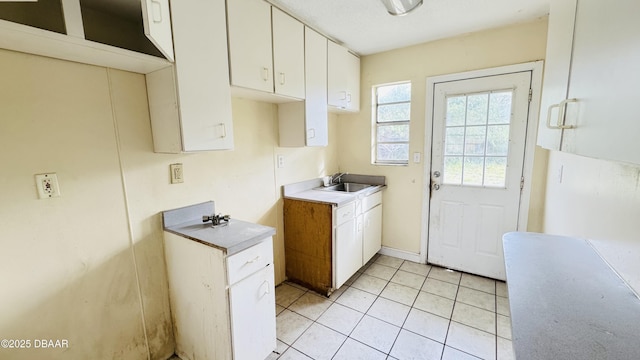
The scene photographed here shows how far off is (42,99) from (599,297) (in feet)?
7.66

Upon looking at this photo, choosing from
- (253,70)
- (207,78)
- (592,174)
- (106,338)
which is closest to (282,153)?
(253,70)

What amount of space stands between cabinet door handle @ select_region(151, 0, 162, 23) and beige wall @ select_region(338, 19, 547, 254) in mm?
2228

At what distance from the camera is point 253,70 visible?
1.68 meters

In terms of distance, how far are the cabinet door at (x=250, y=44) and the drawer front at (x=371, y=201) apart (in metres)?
1.42

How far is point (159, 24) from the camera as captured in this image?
113cm

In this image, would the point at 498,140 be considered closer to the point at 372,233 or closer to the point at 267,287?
the point at 372,233

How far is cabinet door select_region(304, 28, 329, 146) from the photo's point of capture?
7.02ft

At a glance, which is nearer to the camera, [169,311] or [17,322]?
[17,322]

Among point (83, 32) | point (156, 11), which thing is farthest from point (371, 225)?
point (83, 32)

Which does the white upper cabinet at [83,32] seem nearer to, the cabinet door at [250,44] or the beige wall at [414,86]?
the cabinet door at [250,44]

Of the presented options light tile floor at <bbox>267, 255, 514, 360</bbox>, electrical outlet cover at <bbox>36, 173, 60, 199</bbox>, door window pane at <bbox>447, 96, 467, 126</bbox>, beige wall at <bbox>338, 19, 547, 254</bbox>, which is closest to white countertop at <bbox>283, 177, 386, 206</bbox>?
beige wall at <bbox>338, 19, 547, 254</bbox>

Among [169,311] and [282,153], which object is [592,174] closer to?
[282,153]

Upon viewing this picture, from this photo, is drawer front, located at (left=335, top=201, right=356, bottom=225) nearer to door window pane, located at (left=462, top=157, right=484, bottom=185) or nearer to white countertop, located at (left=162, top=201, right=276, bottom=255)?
white countertop, located at (left=162, top=201, right=276, bottom=255)

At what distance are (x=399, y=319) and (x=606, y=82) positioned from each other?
193 cm
